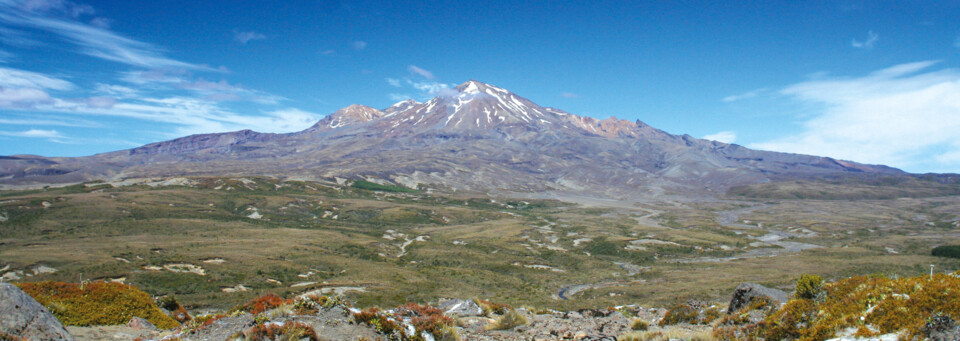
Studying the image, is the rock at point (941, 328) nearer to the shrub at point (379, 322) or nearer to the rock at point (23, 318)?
the shrub at point (379, 322)

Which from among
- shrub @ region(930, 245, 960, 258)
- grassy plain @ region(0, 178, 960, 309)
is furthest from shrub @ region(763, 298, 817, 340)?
shrub @ region(930, 245, 960, 258)

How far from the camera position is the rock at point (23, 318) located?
9148mm

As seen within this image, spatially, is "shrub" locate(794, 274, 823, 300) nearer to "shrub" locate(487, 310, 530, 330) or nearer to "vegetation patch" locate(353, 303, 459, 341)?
"shrub" locate(487, 310, 530, 330)

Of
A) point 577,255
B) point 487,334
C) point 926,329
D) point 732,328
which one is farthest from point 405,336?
point 577,255

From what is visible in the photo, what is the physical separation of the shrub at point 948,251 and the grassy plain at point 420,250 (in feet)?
22.6

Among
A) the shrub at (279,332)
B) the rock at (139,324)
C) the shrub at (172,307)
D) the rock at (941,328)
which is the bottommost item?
the shrub at (172,307)

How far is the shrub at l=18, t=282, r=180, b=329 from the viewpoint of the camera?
12.2m

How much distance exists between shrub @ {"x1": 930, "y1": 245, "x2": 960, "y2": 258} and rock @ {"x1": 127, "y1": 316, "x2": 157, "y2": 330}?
130798 mm

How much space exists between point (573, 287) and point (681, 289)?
14.3 metres

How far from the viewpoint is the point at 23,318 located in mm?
9359

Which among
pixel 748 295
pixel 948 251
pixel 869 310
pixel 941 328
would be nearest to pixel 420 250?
pixel 748 295

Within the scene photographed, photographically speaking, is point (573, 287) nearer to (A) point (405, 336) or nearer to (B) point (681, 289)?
(B) point (681, 289)

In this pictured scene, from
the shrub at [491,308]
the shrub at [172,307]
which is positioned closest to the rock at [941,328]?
the shrub at [491,308]

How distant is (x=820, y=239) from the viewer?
5103 inches
